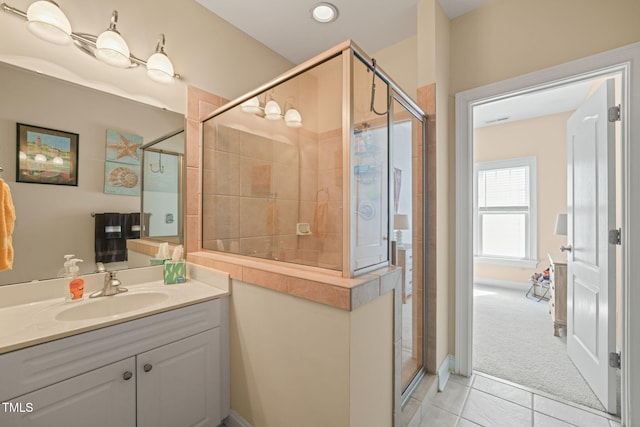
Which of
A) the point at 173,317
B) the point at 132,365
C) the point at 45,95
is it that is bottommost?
the point at 132,365

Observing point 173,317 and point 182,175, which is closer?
point 173,317

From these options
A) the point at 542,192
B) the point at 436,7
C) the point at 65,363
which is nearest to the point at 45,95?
the point at 65,363

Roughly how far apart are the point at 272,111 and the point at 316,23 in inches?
32.6

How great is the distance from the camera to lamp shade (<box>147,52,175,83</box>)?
1597 mm

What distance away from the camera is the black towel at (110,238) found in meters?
1.48

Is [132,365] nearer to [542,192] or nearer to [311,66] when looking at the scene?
[311,66]

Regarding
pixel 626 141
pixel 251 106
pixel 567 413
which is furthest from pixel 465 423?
pixel 251 106

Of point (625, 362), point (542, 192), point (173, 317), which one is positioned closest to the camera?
point (173, 317)

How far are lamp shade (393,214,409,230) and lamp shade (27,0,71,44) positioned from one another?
195 centimetres

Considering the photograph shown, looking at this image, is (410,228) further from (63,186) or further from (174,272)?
(63,186)

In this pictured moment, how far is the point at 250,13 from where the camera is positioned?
1.97 meters

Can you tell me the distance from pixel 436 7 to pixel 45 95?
237 centimetres

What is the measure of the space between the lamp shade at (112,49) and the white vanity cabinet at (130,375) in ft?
4.68

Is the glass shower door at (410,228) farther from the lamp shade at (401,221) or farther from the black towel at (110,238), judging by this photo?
the black towel at (110,238)
